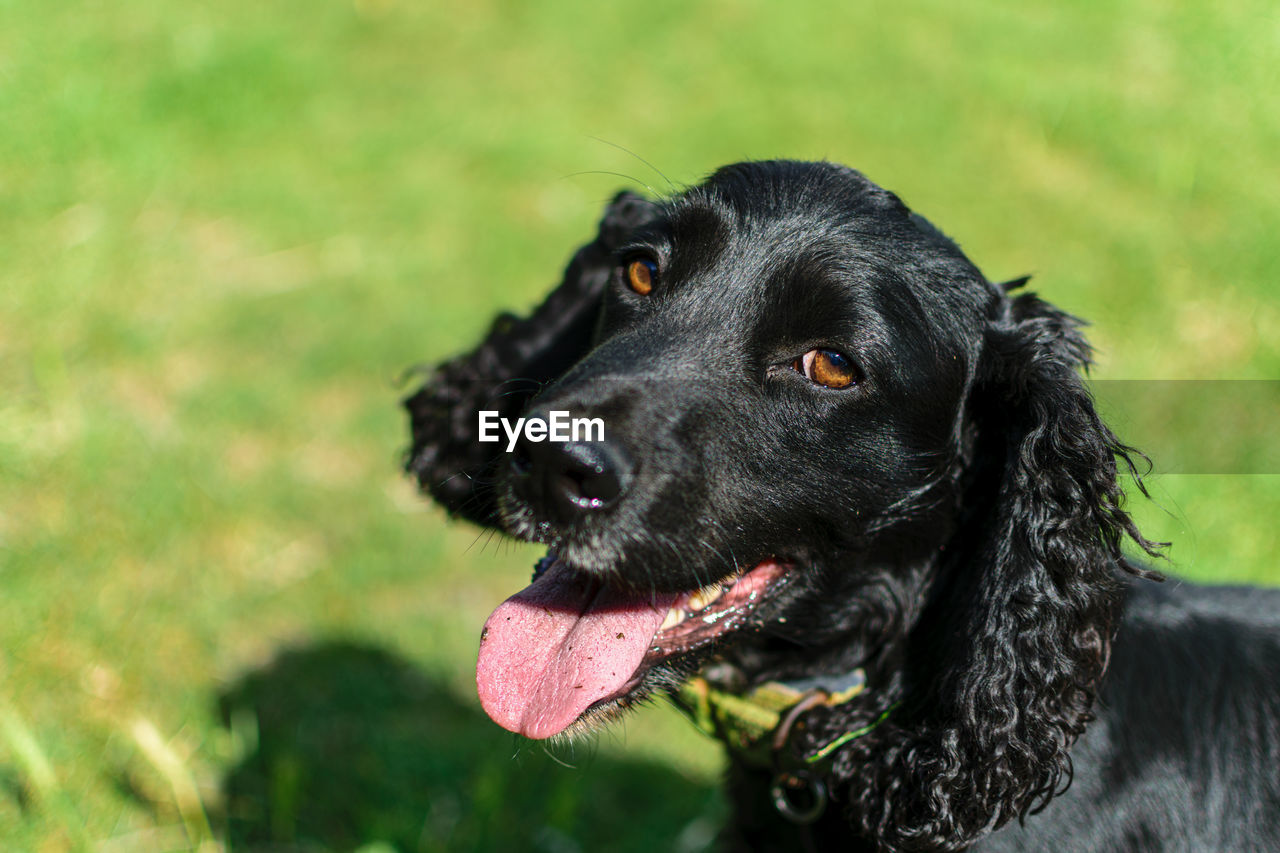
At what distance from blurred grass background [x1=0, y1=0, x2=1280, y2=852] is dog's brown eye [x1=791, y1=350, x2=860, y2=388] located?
3.63 feet

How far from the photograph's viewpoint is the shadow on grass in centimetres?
340

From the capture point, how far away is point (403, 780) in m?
3.72

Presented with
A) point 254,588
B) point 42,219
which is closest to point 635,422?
point 254,588

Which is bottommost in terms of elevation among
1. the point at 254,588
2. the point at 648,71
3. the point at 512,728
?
the point at 254,588

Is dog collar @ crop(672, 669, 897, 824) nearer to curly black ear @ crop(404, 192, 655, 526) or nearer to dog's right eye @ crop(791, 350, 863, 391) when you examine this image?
dog's right eye @ crop(791, 350, 863, 391)

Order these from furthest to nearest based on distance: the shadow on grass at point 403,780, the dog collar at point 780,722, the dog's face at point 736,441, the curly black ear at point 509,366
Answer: the shadow on grass at point 403,780, the curly black ear at point 509,366, the dog collar at point 780,722, the dog's face at point 736,441

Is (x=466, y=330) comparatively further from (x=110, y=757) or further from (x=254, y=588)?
(x=110, y=757)

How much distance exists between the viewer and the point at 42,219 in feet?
19.0

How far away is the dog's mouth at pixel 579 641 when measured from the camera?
2.30m

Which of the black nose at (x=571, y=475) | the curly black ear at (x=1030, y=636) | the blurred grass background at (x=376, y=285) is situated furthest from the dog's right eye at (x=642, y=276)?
the blurred grass background at (x=376, y=285)

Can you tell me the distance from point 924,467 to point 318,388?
3683 mm

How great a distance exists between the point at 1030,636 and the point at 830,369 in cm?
73

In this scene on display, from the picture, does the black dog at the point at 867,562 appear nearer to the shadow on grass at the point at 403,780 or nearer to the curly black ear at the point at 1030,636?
the curly black ear at the point at 1030,636

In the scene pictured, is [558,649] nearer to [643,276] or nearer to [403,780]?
[643,276]
